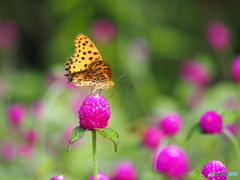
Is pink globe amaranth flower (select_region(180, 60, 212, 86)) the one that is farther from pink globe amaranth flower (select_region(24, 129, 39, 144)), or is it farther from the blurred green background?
pink globe amaranth flower (select_region(24, 129, 39, 144))

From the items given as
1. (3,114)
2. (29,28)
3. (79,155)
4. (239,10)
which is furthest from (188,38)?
(79,155)

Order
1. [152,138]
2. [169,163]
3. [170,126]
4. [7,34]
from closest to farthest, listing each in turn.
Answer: [169,163] < [170,126] < [152,138] < [7,34]

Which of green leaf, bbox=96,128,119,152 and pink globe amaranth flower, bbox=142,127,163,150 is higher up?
green leaf, bbox=96,128,119,152

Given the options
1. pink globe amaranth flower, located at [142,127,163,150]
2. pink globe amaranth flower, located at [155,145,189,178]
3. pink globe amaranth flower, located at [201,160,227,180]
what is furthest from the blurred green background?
pink globe amaranth flower, located at [201,160,227,180]

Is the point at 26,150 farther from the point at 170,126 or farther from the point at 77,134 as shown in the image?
the point at 77,134

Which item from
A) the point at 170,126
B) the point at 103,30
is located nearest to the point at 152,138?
the point at 170,126
